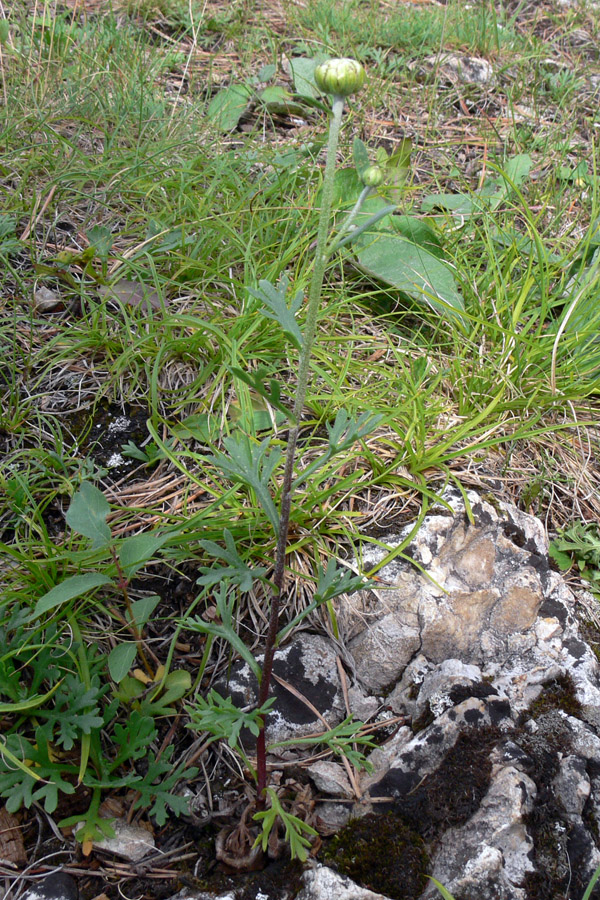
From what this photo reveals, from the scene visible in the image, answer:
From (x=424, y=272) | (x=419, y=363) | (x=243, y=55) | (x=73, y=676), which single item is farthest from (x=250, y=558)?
(x=243, y=55)

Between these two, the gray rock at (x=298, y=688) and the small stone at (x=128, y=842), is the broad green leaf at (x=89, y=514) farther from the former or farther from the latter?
the small stone at (x=128, y=842)

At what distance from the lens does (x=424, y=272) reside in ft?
8.52

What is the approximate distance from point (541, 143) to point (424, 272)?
4.98 feet

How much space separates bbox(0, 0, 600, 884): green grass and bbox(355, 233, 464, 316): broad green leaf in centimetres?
6

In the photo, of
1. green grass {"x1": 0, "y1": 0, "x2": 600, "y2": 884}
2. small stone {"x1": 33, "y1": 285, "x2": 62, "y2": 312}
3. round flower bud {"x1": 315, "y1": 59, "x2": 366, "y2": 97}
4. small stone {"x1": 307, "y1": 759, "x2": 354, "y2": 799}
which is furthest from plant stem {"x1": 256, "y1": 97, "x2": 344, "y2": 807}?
small stone {"x1": 33, "y1": 285, "x2": 62, "y2": 312}

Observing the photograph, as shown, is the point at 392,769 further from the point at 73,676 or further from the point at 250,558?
the point at 73,676

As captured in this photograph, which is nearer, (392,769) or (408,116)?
(392,769)

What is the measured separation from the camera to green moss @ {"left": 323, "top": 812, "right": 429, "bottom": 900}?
138cm

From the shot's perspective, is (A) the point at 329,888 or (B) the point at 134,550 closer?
(A) the point at 329,888

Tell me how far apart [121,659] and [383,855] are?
0.76 meters

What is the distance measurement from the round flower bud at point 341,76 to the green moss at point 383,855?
151 cm

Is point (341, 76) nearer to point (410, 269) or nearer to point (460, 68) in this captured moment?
point (410, 269)

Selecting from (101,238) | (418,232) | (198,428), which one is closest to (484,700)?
(198,428)

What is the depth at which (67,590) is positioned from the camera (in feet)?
5.09
